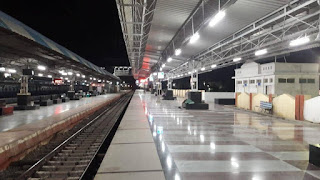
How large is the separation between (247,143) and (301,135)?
2792 mm

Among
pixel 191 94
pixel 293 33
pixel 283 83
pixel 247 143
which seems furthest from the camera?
pixel 283 83

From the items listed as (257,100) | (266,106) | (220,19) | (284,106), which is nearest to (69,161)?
(220,19)

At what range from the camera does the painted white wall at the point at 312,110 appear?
11.7 metres

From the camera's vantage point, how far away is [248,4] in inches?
422

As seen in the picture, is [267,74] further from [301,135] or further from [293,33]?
[301,135]

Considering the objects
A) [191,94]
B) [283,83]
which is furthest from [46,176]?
[283,83]

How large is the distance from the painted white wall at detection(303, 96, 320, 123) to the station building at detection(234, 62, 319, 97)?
39.3 ft

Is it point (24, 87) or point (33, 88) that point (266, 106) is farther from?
point (33, 88)

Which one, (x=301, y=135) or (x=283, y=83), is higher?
(x=283, y=83)

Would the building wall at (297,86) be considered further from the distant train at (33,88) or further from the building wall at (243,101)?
the distant train at (33,88)

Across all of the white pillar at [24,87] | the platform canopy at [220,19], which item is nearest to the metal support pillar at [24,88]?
the white pillar at [24,87]

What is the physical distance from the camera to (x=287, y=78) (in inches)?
977

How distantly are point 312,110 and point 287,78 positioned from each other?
13.9 metres

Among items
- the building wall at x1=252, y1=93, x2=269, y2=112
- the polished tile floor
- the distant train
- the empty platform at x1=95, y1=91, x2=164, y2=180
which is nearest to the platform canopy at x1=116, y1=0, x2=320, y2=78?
the building wall at x1=252, y1=93, x2=269, y2=112
